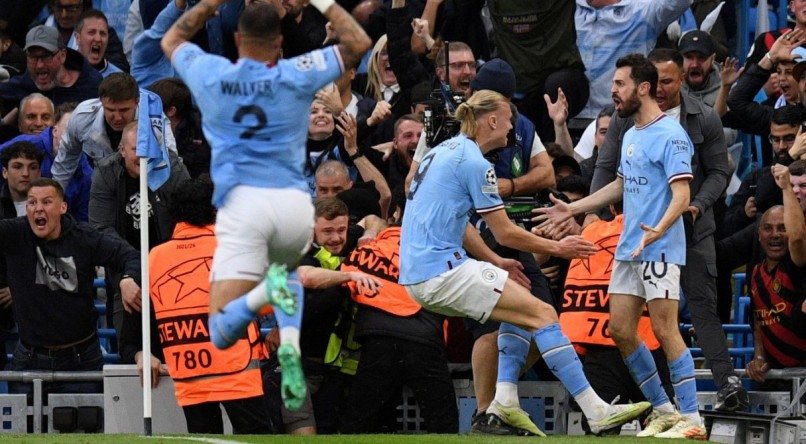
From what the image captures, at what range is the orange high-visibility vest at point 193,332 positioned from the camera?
11148mm

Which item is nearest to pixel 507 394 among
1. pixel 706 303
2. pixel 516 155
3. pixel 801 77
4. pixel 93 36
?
pixel 706 303

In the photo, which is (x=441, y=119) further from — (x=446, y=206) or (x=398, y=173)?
(x=398, y=173)

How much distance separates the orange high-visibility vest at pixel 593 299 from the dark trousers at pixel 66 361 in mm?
3477

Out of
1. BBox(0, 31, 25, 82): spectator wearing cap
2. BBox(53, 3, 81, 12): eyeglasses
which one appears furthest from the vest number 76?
BBox(53, 3, 81, 12): eyeglasses

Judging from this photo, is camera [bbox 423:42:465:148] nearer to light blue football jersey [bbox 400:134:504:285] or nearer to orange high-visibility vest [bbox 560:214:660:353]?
light blue football jersey [bbox 400:134:504:285]

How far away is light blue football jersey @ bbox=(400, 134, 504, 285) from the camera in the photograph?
35.4ft

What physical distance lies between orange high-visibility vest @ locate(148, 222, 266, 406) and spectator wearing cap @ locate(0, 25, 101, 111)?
4.22 meters

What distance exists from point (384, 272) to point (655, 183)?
2059 mm

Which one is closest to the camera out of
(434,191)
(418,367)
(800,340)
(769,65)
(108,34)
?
(434,191)

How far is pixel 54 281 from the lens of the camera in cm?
1236

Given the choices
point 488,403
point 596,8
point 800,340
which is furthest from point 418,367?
point 596,8

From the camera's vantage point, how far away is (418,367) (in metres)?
11.6

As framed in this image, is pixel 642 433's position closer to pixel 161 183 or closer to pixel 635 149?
pixel 635 149

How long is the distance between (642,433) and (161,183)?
153 inches
